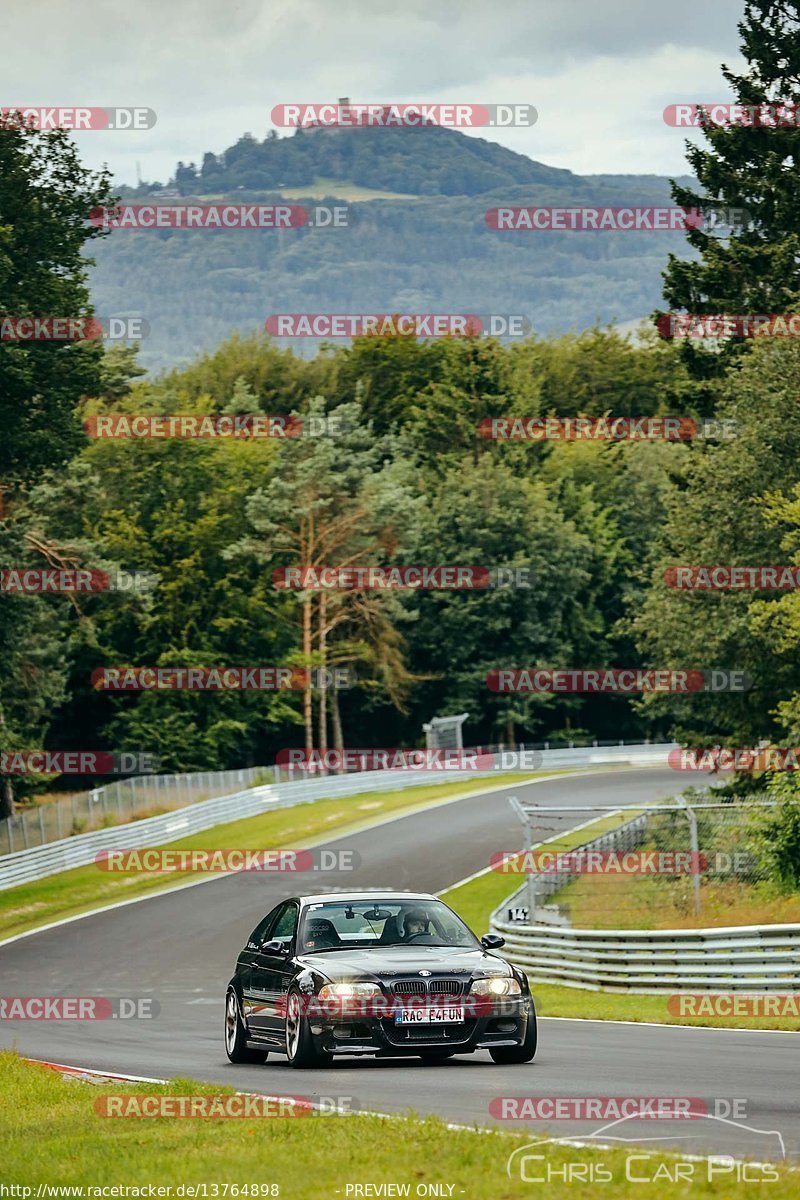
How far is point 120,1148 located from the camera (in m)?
9.44

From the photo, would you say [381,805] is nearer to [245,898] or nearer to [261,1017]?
[245,898]

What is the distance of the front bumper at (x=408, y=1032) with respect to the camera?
13.3 meters

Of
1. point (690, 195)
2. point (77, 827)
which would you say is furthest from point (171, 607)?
point (690, 195)

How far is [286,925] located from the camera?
14.9m

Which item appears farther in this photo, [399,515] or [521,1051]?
[399,515]

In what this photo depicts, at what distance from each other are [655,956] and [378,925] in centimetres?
983

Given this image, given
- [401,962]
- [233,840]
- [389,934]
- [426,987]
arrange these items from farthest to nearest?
1. [233,840]
2. [389,934]
3. [401,962]
4. [426,987]

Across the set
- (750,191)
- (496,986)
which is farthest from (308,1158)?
(750,191)

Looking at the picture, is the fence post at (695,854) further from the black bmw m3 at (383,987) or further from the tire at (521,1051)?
the tire at (521,1051)

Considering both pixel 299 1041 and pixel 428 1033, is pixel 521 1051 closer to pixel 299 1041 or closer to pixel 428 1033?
pixel 428 1033

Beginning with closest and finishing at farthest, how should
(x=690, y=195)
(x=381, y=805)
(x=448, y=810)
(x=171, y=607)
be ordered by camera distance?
(x=690, y=195)
(x=448, y=810)
(x=381, y=805)
(x=171, y=607)

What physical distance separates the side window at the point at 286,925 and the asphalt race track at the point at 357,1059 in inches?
41.8

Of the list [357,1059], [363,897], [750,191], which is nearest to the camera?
[363,897]

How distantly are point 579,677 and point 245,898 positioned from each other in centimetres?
5017
